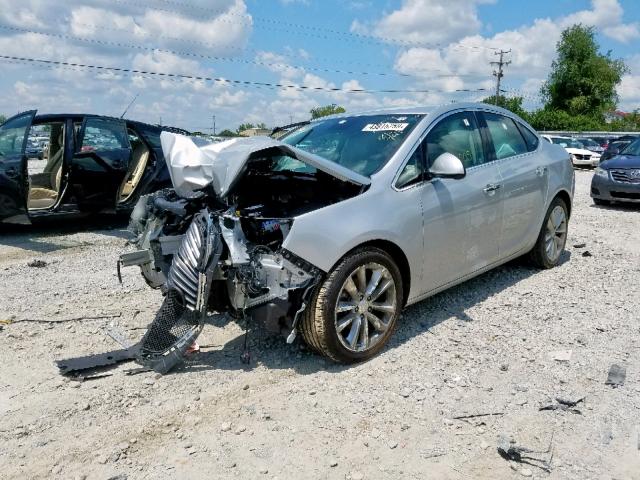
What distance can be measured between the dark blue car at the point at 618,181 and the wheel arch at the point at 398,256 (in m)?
8.82

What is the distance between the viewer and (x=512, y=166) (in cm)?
513

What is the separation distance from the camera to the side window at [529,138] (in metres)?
5.63

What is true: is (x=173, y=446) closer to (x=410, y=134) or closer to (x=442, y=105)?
(x=410, y=134)

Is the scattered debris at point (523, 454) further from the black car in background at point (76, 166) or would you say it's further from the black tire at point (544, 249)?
the black car in background at point (76, 166)

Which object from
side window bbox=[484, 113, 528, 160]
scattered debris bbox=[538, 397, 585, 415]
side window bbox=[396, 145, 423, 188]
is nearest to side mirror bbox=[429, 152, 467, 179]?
side window bbox=[396, 145, 423, 188]

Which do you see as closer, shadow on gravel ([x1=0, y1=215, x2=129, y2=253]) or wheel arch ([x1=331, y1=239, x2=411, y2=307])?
wheel arch ([x1=331, y1=239, x2=411, y2=307])

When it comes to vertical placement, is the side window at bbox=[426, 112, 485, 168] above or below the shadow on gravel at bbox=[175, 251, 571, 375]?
above

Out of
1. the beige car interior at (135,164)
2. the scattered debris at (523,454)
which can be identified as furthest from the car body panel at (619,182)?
the scattered debris at (523,454)

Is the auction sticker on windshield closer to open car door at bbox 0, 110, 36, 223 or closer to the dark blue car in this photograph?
open car door at bbox 0, 110, 36, 223

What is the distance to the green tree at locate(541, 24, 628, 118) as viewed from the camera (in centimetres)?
5297

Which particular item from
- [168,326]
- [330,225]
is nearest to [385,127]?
[330,225]

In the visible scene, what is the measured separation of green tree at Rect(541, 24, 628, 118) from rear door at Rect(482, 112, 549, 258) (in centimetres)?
5333

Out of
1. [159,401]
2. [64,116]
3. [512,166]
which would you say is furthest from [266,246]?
[64,116]

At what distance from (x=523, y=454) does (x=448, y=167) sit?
6.64 ft
